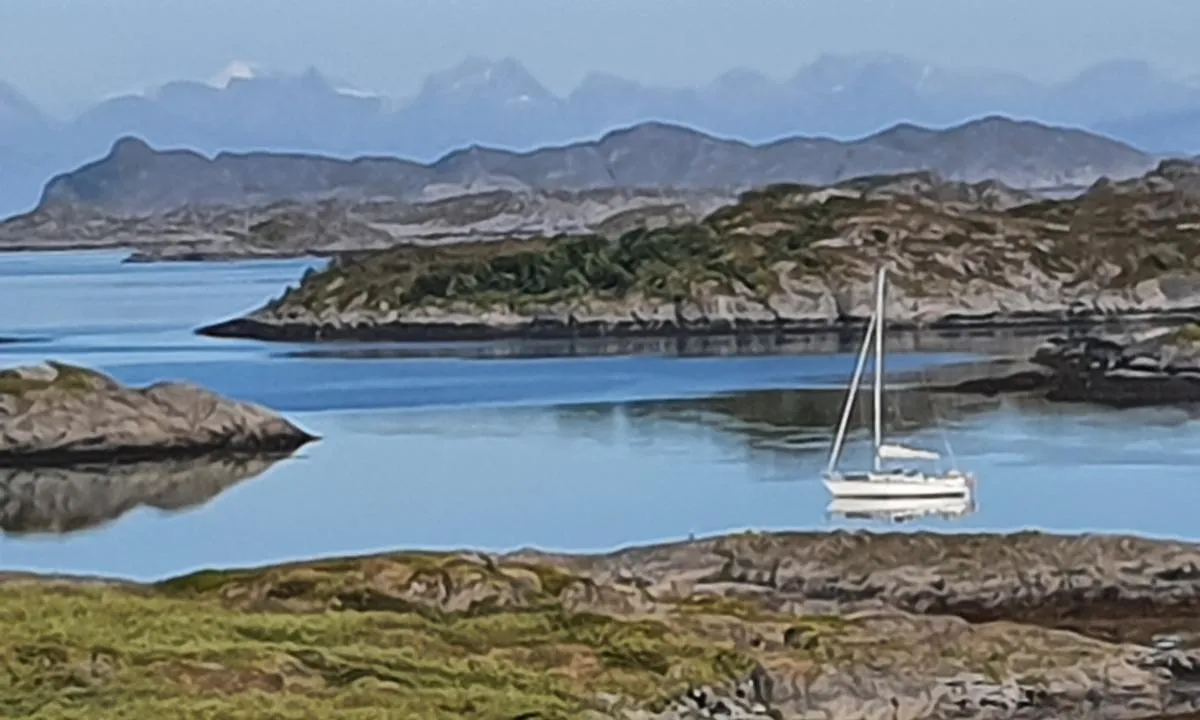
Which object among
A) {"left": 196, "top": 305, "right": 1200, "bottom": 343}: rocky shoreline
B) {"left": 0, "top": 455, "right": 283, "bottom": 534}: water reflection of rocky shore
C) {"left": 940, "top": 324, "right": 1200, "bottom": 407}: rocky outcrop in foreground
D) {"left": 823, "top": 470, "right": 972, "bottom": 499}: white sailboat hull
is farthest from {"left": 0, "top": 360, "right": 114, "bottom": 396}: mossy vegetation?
{"left": 940, "top": 324, "right": 1200, "bottom": 407}: rocky outcrop in foreground

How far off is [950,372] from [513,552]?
817cm

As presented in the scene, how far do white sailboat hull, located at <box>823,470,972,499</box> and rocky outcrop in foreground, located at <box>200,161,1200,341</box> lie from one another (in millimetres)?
9952

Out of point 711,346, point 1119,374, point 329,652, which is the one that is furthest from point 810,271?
point 329,652

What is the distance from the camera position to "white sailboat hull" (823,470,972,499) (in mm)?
10625

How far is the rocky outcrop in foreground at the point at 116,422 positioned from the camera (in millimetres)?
13047

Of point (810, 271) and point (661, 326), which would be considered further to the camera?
point (810, 271)

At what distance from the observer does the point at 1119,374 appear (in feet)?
56.7

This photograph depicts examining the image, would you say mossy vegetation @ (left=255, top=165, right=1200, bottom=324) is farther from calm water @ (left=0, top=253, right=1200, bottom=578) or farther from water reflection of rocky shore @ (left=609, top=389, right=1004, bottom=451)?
water reflection of rocky shore @ (left=609, top=389, right=1004, bottom=451)

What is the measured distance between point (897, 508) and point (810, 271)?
39.3 ft

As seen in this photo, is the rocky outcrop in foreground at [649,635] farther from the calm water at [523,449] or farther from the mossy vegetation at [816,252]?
the mossy vegetation at [816,252]

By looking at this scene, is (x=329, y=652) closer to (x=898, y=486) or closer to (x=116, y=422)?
(x=898, y=486)

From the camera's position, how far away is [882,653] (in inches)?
297

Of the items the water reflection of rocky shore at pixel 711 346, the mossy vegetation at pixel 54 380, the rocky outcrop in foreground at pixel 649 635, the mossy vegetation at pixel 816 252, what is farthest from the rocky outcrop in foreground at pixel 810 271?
the rocky outcrop in foreground at pixel 649 635

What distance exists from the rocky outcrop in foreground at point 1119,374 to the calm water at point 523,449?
2.36ft
